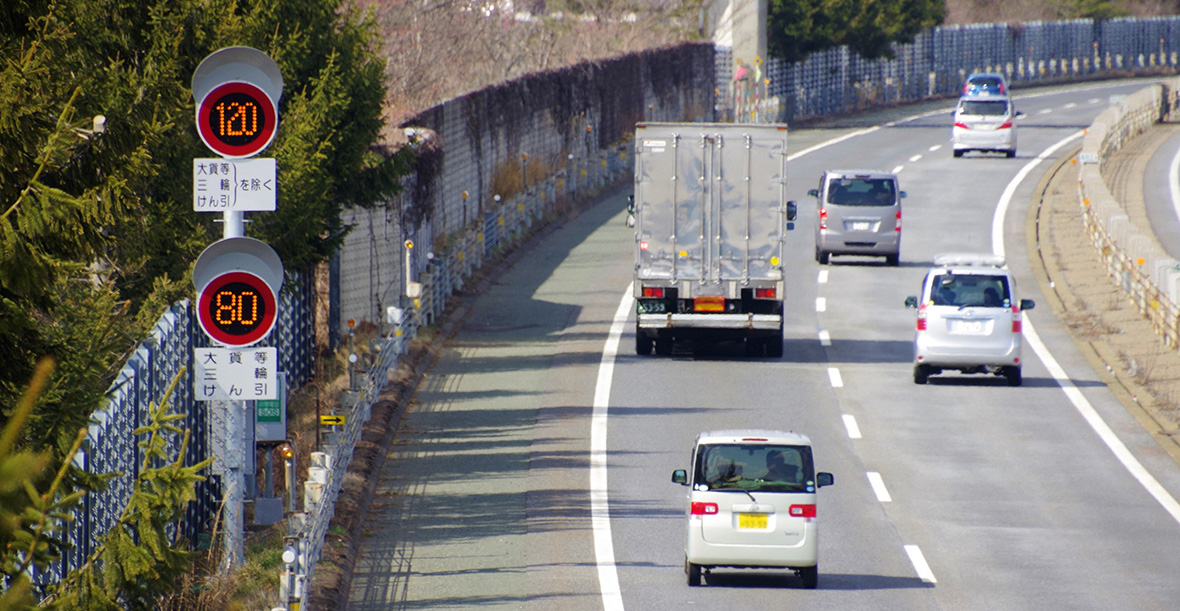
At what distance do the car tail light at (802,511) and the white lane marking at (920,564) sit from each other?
1470 millimetres

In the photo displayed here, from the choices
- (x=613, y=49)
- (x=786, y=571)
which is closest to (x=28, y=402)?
(x=786, y=571)

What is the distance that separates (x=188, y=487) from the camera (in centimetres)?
753

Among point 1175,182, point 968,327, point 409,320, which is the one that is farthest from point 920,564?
point 1175,182

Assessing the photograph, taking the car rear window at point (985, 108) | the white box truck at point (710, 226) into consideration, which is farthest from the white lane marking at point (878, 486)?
the car rear window at point (985, 108)

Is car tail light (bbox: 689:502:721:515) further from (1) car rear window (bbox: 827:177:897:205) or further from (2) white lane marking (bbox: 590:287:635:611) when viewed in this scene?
(1) car rear window (bbox: 827:177:897:205)

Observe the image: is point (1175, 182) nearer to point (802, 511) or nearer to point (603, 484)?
point (603, 484)

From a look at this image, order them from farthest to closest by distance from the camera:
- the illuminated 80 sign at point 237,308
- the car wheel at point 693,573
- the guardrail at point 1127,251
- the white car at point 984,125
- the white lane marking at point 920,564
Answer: the white car at point 984,125, the guardrail at point 1127,251, the white lane marking at point 920,564, the car wheel at point 693,573, the illuminated 80 sign at point 237,308

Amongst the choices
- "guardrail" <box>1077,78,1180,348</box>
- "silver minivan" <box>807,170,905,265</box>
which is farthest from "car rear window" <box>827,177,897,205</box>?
"guardrail" <box>1077,78,1180,348</box>

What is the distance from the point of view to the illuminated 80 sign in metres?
12.7

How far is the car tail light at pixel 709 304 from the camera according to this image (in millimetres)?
27250

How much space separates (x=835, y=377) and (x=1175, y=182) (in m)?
29.8

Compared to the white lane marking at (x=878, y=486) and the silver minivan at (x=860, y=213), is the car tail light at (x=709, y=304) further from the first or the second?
the silver minivan at (x=860, y=213)

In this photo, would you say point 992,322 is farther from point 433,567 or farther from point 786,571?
point 433,567

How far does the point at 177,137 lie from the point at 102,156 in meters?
9.88
